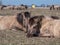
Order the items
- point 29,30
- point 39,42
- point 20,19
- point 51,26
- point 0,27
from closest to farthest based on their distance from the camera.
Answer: point 39,42 → point 51,26 → point 29,30 → point 20,19 → point 0,27

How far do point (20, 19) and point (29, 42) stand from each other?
3193 millimetres

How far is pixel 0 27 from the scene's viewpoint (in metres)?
13.0

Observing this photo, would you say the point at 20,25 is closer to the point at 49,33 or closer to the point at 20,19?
the point at 20,19

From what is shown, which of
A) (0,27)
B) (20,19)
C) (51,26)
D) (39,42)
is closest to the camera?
(39,42)

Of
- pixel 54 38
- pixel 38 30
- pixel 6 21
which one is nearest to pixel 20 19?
pixel 6 21

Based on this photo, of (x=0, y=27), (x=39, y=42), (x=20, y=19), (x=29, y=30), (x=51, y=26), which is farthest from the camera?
(x=0, y=27)

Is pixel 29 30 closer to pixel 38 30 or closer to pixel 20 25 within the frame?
pixel 38 30

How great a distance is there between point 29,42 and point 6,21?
13.9 feet

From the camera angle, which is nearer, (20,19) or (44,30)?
(44,30)

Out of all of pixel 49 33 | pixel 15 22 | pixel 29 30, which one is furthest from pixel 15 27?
pixel 49 33

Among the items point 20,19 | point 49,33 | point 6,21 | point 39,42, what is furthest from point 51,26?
point 6,21

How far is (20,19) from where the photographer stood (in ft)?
39.8

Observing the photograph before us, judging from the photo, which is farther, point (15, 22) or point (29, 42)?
point (15, 22)

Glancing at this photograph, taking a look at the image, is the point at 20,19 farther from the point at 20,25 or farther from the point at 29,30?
the point at 29,30
